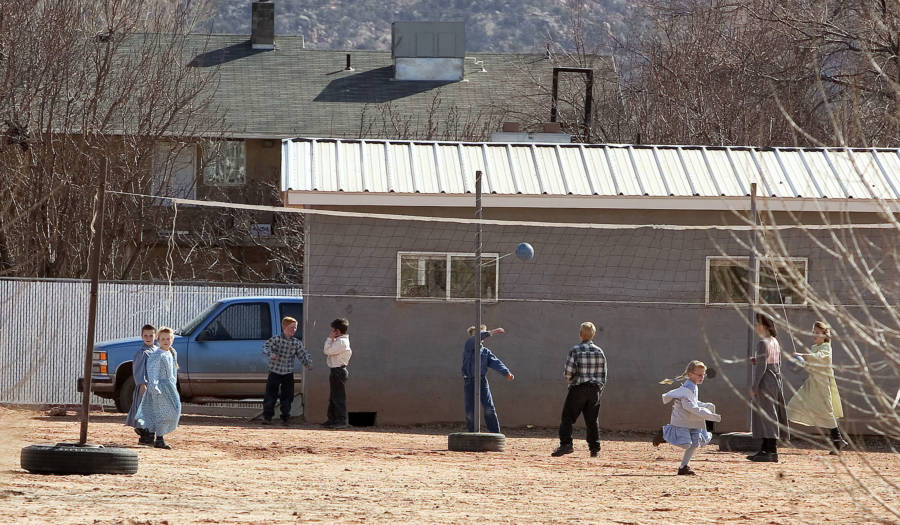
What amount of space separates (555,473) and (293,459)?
2.52m

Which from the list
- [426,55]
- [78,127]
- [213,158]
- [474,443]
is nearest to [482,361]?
[474,443]

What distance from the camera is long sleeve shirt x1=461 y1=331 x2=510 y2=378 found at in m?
15.4

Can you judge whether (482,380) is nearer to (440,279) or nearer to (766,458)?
(440,279)

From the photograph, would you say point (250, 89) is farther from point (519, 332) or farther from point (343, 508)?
point (343, 508)

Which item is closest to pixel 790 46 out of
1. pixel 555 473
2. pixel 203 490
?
pixel 555 473

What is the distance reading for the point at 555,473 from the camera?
12.6 meters

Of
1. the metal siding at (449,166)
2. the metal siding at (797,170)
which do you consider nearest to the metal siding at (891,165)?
the metal siding at (797,170)

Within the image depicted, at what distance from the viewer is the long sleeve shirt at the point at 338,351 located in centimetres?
1672

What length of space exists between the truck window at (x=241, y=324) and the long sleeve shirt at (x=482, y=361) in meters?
3.67

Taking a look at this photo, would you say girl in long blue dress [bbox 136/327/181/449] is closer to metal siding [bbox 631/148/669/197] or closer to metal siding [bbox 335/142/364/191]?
metal siding [bbox 335/142/364/191]

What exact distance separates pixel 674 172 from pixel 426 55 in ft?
65.5

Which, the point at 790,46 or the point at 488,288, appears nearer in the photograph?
the point at 488,288

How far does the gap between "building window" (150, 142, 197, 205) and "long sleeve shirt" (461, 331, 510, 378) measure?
12.5m

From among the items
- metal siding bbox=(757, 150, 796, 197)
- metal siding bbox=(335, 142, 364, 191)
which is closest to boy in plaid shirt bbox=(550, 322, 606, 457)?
metal siding bbox=(757, 150, 796, 197)
